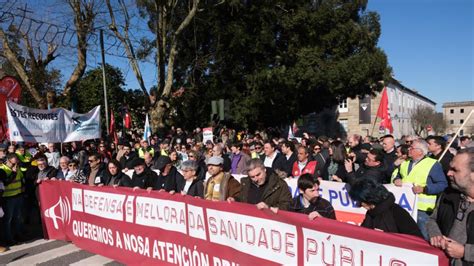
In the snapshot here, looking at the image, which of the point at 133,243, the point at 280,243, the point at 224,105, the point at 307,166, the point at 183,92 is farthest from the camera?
the point at 183,92

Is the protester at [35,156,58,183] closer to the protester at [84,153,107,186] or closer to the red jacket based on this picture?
the protester at [84,153,107,186]

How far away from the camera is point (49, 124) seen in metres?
8.95

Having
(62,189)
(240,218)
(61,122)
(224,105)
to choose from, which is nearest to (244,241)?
(240,218)

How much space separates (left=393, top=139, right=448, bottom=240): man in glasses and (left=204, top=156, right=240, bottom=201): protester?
2.25m

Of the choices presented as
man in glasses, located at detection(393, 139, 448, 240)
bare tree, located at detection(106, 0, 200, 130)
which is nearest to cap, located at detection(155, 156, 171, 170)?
man in glasses, located at detection(393, 139, 448, 240)

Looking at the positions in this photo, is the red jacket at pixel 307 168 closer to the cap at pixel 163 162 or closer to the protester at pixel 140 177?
the cap at pixel 163 162

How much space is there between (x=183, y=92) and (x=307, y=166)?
18638 mm

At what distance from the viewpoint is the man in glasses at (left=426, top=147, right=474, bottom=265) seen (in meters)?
2.58

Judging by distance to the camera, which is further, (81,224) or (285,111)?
(285,111)

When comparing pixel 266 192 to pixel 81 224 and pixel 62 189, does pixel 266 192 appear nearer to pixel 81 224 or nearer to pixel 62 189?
pixel 81 224

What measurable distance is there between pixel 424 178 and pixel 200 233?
280cm

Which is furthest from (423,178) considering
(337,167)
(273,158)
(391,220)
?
(273,158)

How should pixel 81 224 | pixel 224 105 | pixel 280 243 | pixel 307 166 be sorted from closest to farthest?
pixel 280 243 < pixel 81 224 < pixel 307 166 < pixel 224 105

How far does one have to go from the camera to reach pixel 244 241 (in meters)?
4.15
